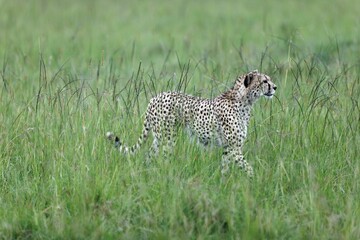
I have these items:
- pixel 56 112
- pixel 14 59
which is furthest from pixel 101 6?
pixel 56 112

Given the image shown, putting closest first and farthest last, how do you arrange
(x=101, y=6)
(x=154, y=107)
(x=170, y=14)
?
(x=154, y=107), (x=170, y=14), (x=101, y=6)

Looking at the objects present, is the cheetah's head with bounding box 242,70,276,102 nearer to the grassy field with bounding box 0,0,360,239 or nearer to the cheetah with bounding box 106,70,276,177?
the cheetah with bounding box 106,70,276,177

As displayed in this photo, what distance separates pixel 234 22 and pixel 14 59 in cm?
398

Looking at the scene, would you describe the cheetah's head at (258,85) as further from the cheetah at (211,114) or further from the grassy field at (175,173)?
the grassy field at (175,173)

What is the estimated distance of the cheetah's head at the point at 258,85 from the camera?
5.73 metres

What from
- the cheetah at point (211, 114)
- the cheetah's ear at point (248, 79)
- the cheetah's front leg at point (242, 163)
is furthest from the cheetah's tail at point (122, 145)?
the cheetah's ear at point (248, 79)

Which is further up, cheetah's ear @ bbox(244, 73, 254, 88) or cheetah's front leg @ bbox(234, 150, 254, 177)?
cheetah's ear @ bbox(244, 73, 254, 88)

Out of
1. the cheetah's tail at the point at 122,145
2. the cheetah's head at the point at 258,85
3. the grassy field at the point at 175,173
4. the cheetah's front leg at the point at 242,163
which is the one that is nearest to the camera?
the grassy field at the point at 175,173

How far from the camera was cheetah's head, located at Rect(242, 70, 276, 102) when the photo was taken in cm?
573

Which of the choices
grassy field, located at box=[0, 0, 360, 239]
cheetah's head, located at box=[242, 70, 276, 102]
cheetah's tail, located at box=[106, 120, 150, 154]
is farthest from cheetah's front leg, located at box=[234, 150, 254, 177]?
cheetah's tail, located at box=[106, 120, 150, 154]

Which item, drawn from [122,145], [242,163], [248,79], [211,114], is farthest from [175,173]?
[248,79]

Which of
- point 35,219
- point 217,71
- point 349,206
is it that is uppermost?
point 217,71

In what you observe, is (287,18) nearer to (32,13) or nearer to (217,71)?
(32,13)

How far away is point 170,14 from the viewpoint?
12852 millimetres
